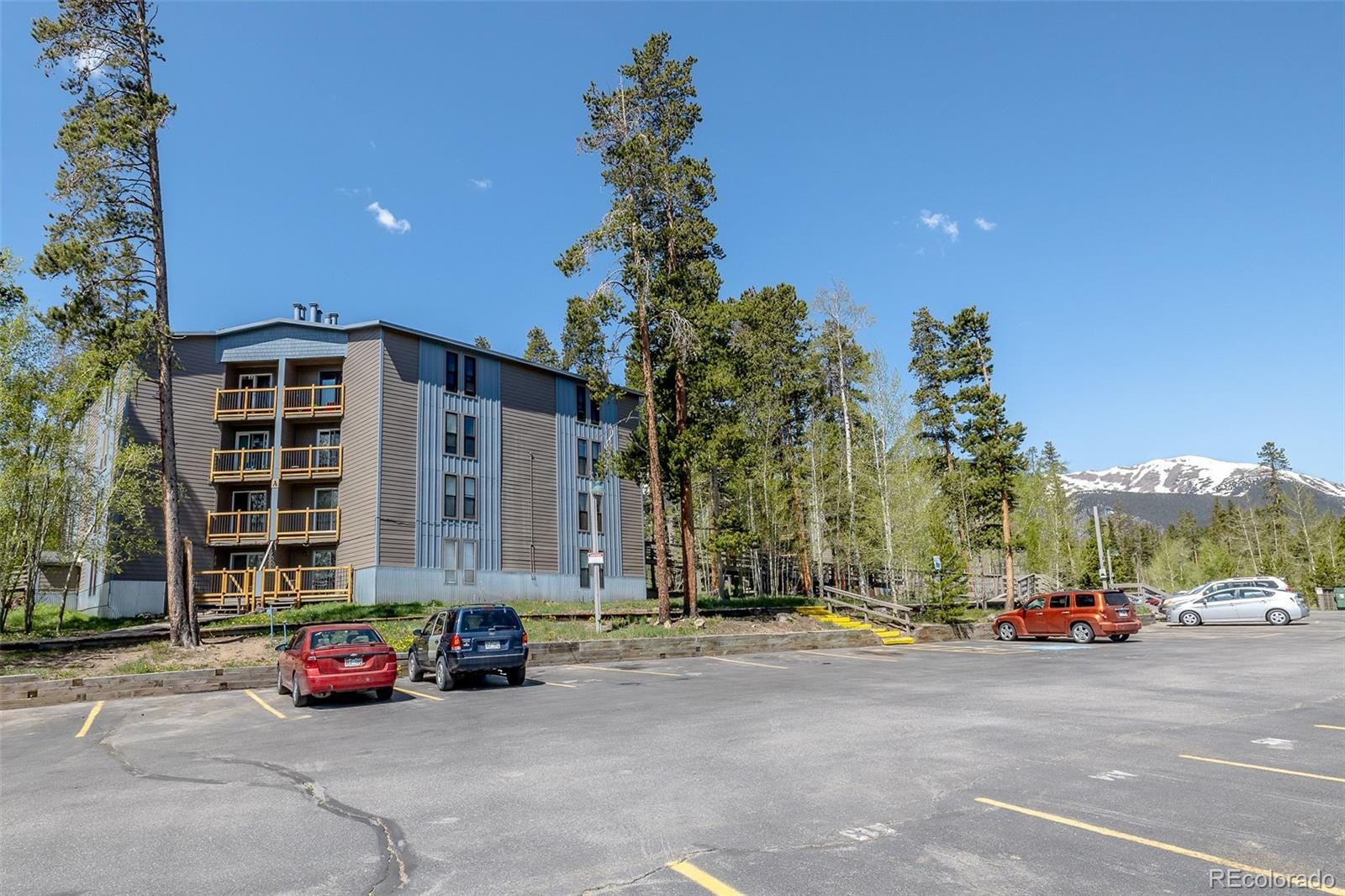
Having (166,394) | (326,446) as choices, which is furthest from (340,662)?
(326,446)

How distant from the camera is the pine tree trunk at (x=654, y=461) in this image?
88.3 feet

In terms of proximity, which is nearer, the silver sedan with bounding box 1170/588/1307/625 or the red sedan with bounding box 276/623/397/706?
the red sedan with bounding box 276/623/397/706

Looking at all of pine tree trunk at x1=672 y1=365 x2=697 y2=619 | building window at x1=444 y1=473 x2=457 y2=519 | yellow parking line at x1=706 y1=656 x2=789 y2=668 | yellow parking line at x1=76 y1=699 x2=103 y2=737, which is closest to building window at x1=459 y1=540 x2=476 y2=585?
building window at x1=444 y1=473 x2=457 y2=519

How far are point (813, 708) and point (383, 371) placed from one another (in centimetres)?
2633

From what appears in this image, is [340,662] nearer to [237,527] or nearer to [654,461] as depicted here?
[654,461]

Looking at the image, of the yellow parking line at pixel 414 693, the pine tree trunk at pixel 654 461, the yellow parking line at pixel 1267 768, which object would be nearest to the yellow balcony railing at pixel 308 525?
the pine tree trunk at pixel 654 461

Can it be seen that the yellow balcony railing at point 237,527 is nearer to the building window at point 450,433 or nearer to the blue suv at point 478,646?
the building window at point 450,433

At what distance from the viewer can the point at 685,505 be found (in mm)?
28234

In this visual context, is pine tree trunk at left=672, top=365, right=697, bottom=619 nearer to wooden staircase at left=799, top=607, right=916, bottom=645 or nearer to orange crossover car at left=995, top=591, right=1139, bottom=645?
wooden staircase at left=799, top=607, right=916, bottom=645

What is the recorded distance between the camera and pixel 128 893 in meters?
5.04

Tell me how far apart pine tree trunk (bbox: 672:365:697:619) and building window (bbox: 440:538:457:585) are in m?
10.8

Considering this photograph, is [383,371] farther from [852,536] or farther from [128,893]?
[128,893]

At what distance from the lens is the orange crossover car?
2594cm

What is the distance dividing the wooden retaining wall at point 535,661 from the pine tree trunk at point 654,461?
2316mm
